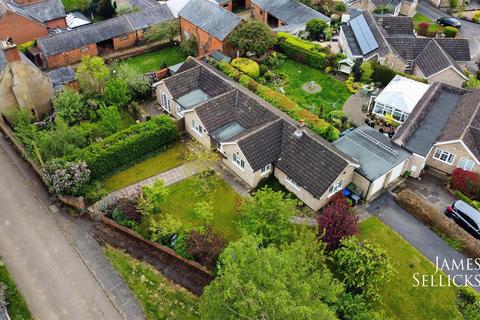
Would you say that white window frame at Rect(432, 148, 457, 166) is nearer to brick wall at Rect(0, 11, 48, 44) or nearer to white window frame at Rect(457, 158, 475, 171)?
white window frame at Rect(457, 158, 475, 171)

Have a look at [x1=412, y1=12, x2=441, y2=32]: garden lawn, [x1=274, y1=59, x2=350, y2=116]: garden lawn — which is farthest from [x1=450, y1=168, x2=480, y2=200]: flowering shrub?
[x1=412, y1=12, x2=441, y2=32]: garden lawn

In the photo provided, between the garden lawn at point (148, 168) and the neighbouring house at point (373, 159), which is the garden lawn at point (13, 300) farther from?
the neighbouring house at point (373, 159)

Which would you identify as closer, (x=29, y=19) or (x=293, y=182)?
(x=293, y=182)

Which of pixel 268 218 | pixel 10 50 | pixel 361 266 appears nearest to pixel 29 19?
Result: pixel 10 50

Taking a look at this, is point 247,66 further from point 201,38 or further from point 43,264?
point 43,264

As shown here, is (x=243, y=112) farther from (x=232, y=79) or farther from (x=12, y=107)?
(x=12, y=107)
